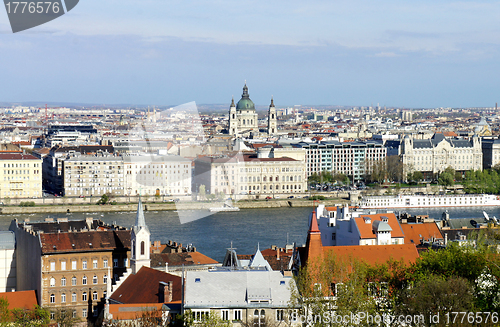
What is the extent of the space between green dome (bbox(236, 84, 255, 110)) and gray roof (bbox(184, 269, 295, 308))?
4507 centimetres

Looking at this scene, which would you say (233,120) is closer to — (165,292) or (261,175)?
(261,175)

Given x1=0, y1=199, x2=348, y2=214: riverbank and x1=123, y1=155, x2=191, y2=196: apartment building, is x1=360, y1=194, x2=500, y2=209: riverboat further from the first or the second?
x1=123, y1=155, x2=191, y2=196: apartment building

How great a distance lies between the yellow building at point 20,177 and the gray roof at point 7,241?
49.4ft

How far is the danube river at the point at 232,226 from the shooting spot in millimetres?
17594

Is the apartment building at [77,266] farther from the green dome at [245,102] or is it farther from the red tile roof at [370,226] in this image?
the green dome at [245,102]

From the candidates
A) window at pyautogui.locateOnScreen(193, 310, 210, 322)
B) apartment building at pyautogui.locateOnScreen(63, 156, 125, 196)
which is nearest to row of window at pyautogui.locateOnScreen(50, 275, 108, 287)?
window at pyautogui.locateOnScreen(193, 310, 210, 322)

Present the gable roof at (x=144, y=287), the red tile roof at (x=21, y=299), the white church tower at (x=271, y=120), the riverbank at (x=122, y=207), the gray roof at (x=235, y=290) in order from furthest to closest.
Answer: the white church tower at (x=271, y=120)
the riverbank at (x=122, y=207)
the red tile roof at (x=21, y=299)
the gable roof at (x=144, y=287)
the gray roof at (x=235, y=290)

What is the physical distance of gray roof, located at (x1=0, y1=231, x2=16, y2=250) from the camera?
517 inches

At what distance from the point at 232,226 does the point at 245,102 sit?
3331 cm

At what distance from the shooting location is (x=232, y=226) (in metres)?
21.3

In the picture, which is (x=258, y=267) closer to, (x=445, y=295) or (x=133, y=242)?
(x=133, y=242)

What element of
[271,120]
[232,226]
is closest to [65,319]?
[232,226]

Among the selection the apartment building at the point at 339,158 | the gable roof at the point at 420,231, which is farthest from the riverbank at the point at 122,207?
the gable roof at the point at 420,231

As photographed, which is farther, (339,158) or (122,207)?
(339,158)
